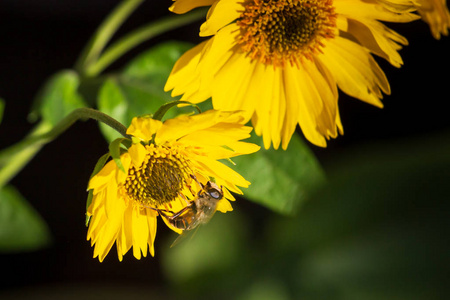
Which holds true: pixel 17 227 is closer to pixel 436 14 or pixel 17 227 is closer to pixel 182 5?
pixel 182 5

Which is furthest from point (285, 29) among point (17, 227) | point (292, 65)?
point (17, 227)

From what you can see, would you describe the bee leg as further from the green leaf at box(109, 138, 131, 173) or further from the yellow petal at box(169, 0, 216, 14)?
the yellow petal at box(169, 0, 216, 14)

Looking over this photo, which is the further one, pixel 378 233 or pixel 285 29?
pixel 285 29

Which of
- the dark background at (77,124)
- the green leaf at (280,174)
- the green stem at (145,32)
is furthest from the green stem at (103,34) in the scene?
the dark background at (77,124)

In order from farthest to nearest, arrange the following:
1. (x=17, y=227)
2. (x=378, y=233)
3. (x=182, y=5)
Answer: (x=17, y=227) → (x=182, y=5) → (x=378, y=233)

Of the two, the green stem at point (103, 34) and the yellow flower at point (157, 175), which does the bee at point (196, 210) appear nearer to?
the yellow flower at point (157, 175)

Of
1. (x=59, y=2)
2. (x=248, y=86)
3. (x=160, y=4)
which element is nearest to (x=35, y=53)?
(x=59, y=2)

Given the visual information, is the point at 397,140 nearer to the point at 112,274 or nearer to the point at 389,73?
the point at 389,73
